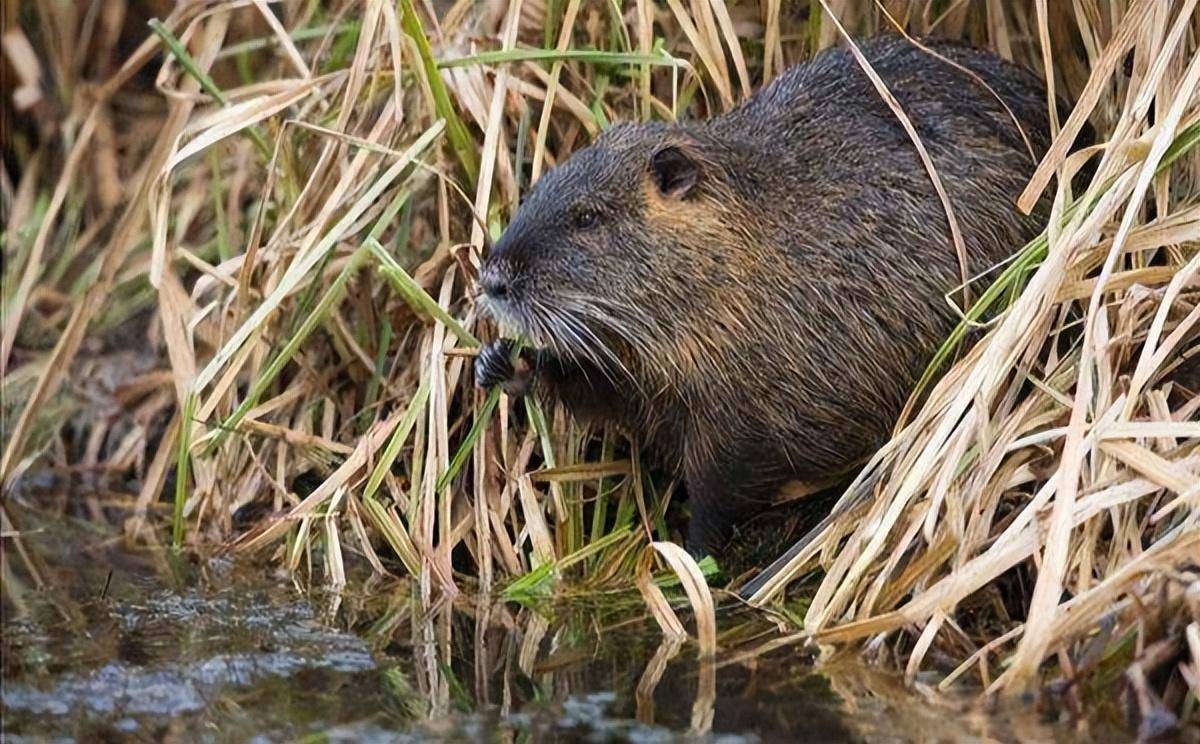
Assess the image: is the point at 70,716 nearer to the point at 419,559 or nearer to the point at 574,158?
the point at 419,559

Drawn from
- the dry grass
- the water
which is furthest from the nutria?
the water

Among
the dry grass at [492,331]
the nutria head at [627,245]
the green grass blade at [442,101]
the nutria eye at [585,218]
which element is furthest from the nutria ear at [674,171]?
the green grass blade at [442,101]

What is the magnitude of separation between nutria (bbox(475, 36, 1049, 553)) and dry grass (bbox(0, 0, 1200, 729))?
0.14 meters

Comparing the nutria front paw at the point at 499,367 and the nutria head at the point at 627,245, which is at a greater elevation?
the nutria head at the point at 627,245

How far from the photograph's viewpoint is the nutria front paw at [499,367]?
4348 millimetres

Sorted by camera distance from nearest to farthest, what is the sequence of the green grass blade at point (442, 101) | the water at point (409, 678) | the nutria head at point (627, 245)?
the water at point (409, 678) < the nutria head at point (627, 245) < the green grass blade at point (442, 101)

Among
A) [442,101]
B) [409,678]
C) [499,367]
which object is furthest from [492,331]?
[409,678]

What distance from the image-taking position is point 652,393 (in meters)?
4.28

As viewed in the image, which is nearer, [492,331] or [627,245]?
[627,245]

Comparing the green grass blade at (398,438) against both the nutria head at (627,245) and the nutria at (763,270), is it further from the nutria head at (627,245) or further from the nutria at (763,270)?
the nutria head at (627,245)

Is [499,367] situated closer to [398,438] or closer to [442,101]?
[398,438]

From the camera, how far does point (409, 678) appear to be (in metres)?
3.68

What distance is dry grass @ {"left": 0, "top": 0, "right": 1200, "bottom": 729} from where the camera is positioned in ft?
11.8

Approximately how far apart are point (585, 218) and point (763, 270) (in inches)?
15.8
